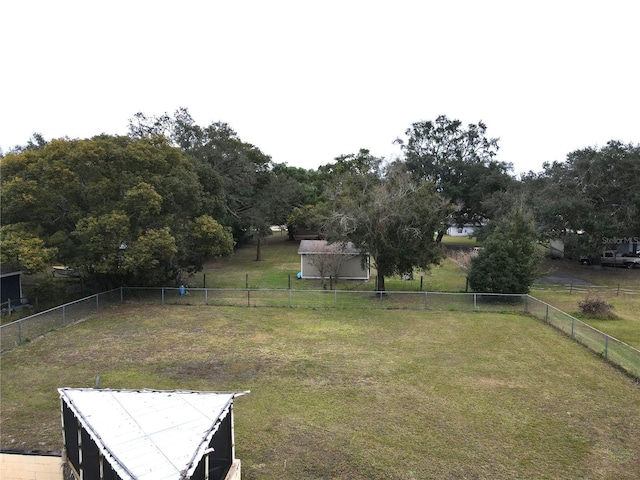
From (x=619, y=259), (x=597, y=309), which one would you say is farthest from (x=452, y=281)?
(x=619, y=259)

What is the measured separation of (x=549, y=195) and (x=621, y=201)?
4.68m

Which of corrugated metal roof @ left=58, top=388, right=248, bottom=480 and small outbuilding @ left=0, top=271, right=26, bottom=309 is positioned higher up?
corrugated metal roof @ left=58, top=388, right=248, bottom=480

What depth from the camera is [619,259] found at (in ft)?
115

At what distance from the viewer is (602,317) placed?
65.5 feet

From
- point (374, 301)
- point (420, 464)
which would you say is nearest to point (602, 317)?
point (374, 301)

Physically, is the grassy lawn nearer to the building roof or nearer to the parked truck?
the parked truck

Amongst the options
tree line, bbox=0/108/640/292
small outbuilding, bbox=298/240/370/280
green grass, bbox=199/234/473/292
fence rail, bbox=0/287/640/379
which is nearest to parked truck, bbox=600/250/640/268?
tree line, bbox=0/108/640/292

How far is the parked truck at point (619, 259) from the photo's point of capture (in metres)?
34.4

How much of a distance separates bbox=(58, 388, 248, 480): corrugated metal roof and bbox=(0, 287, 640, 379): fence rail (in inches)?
472

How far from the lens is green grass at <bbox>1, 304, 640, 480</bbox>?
8656 mm

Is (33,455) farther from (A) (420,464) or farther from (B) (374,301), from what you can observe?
(B) (374,301)

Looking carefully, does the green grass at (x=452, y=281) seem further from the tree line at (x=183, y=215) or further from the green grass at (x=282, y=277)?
the tree line at (x=183, y=215)

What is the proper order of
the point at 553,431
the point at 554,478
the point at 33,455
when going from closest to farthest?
the point at 33,455 < the point at 554,478 < the point at 553,431

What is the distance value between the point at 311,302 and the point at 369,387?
10.2m
